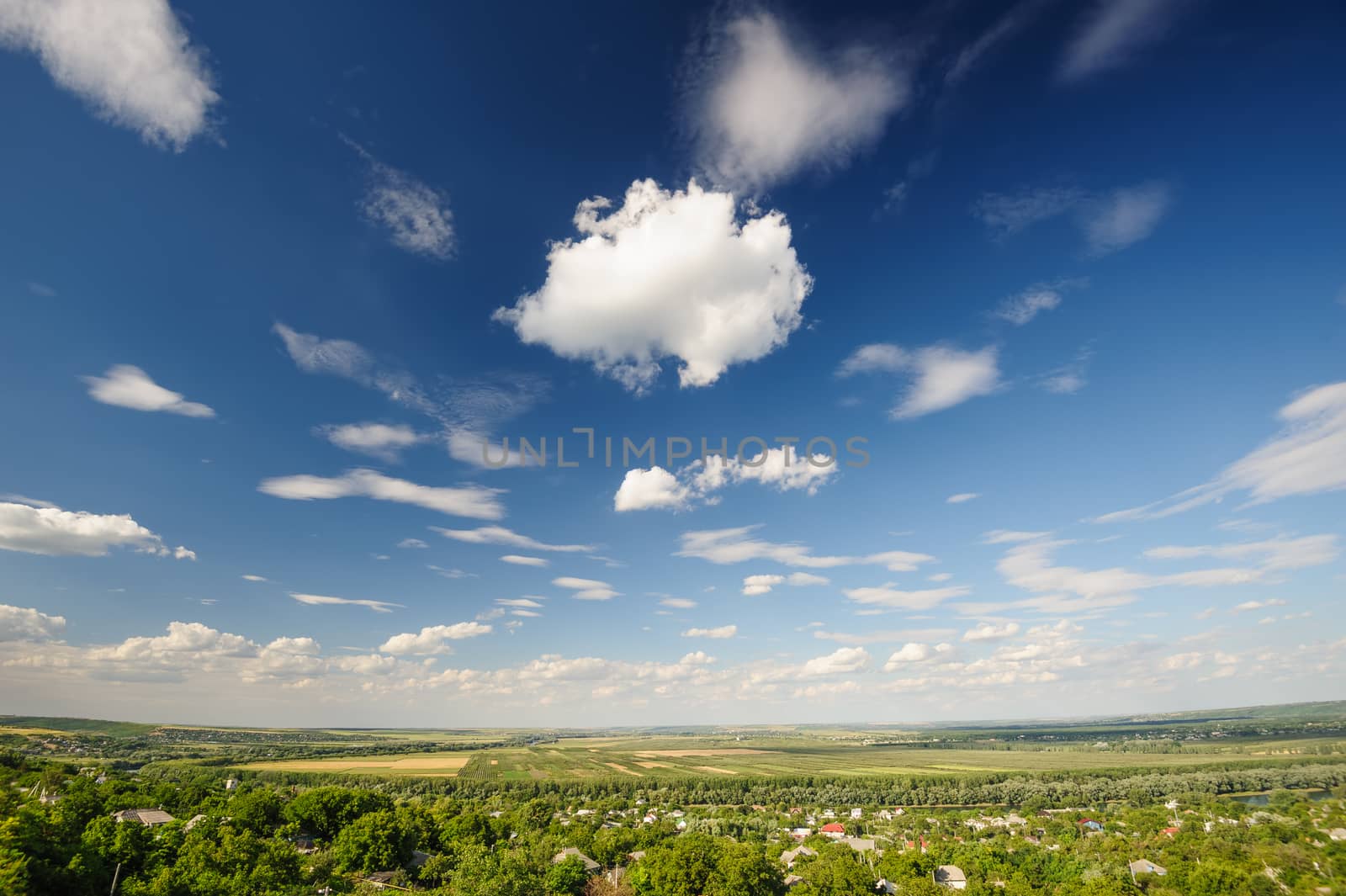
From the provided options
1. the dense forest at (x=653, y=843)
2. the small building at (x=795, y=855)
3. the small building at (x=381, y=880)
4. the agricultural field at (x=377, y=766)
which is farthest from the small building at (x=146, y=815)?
the agricultural field at (x=377, y=766)

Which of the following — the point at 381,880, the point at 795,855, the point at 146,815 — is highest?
the point at 146,815

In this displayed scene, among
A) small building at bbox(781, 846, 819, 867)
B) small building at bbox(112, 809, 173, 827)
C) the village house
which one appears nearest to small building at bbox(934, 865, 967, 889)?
small building at bbox(781, 846, 819, 867)

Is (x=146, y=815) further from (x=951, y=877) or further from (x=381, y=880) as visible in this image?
(x=951, y=877)

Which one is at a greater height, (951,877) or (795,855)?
(795,855)

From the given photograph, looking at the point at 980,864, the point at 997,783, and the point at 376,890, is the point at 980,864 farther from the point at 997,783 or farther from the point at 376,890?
the point at 997,783

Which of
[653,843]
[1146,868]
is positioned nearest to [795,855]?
[653,843]

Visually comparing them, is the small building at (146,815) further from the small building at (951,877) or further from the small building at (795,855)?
the small building at (951,877)

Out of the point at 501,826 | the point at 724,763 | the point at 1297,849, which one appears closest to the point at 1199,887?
the point at 1297,849

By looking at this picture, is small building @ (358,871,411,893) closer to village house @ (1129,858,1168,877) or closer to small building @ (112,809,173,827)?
small building @ (112,809,173,827)
